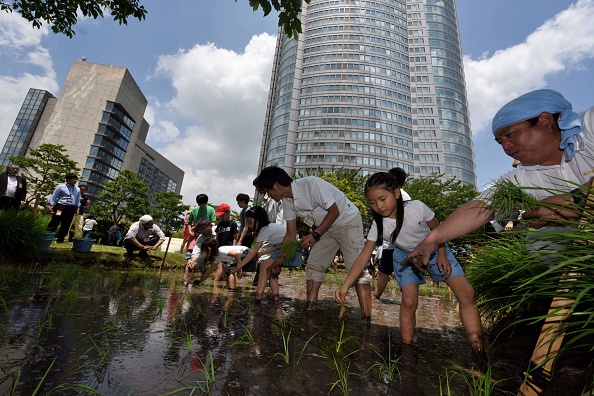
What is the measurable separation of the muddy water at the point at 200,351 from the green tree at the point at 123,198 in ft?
143

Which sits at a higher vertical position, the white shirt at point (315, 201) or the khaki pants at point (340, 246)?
the white shirt at point (315, 201)

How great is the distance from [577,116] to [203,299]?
3.92 meters

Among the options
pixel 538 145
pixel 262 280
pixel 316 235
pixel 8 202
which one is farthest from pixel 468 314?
pixel 8 202

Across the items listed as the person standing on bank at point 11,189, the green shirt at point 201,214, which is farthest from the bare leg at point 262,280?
the person standing on bank at point 11,189

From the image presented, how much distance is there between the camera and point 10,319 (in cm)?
205

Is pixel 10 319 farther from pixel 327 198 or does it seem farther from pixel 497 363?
pixel 497 363

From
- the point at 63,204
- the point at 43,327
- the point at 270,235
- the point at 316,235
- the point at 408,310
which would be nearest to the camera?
the point at 43,327

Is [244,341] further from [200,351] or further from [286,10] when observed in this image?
[286,10]

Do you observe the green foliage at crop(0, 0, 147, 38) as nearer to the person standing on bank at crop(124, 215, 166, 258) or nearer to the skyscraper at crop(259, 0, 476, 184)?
the person standing on bank at crop(124, 215, 166, 258)

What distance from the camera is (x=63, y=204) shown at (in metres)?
7.18

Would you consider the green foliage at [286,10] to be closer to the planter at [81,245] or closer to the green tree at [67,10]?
the green tree at [67,10]

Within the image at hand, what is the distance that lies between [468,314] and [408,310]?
1.47ft

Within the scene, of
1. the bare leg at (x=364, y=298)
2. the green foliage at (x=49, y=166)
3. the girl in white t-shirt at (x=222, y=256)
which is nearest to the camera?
the bare leg at (x=364, y=298)

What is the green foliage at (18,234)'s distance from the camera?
4855 mm
